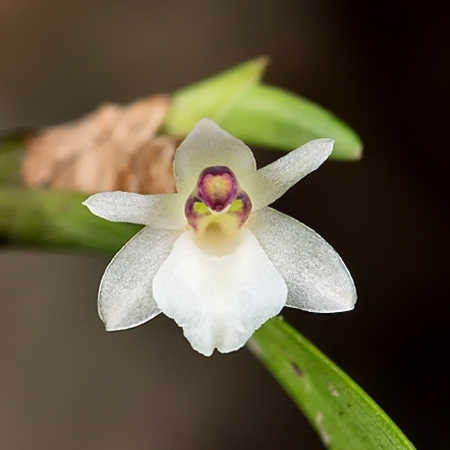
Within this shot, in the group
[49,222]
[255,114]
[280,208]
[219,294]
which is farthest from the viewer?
[280,208]

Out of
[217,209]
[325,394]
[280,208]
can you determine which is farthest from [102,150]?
[280,208]

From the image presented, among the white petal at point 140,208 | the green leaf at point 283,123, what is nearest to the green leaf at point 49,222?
the white petal at point 140,208

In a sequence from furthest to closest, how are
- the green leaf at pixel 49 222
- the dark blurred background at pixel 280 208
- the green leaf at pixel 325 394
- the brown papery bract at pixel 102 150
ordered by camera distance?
the dark blurred background at pixel 280 208 < the brown papery bract at pixel 102 150 < the green leaf at pixel 49 222 < the green leaf at pixel 325 394

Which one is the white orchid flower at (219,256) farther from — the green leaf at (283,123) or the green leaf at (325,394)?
the green leaf at (283,123)

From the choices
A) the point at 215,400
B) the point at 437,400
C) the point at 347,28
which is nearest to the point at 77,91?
the point at 347,28

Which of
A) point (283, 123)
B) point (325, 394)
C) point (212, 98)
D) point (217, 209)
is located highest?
point (212, 98)

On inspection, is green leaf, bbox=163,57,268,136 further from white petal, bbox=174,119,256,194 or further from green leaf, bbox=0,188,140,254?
white petal, bbox=174,119,256,194

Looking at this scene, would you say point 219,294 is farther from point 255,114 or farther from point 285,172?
point 255,114
